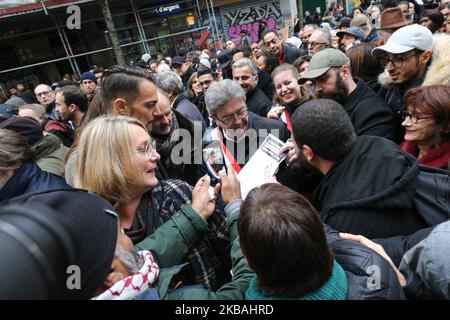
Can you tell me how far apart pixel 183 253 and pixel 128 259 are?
36 cm

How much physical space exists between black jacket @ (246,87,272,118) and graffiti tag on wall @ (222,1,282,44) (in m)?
→ 14.6

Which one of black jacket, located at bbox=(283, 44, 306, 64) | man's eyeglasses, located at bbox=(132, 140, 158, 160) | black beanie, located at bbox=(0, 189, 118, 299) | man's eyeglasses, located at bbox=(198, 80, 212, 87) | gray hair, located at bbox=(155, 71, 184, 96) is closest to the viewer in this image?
black beanie, located at bbox=(0, 189, 118, 299)

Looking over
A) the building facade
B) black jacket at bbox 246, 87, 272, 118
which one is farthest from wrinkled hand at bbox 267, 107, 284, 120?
the building facade

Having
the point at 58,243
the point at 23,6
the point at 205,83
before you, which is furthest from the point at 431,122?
the point at 23,6

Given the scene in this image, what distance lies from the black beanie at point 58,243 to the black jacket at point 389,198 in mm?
1075

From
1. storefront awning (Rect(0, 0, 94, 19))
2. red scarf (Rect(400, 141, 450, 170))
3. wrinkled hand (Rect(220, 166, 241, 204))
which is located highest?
storefront awning (Rect(0, 0, 94, 19))

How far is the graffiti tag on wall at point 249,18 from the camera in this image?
1702 cm

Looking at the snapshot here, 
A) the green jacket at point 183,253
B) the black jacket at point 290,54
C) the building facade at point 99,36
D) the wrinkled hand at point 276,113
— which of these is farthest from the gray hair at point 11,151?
the building facade at point 99,36

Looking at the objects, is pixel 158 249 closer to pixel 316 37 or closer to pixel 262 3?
pixel 316 37

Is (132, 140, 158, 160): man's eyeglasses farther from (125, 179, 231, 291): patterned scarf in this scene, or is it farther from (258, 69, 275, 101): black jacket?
(258, 69, 275, 101): black jacket

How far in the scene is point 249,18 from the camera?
17.1 meters

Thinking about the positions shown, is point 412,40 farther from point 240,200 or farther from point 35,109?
point 35,109

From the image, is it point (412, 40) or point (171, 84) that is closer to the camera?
point (412, 40)

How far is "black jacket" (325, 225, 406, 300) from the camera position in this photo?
3.24ft
